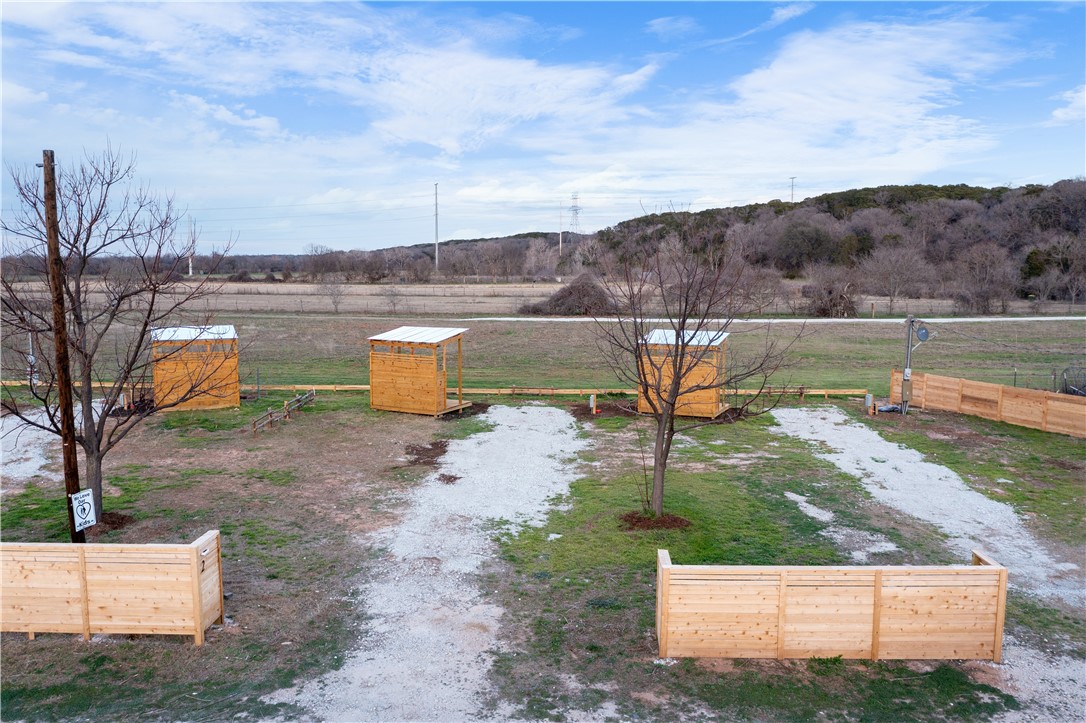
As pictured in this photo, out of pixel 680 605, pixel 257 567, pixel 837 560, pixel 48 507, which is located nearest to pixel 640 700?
pixel 680 605

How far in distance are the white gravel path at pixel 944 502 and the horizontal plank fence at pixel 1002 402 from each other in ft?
12.8

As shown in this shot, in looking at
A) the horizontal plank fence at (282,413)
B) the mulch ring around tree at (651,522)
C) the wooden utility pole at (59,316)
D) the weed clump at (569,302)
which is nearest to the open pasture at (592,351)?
the weed clump at (569,302)

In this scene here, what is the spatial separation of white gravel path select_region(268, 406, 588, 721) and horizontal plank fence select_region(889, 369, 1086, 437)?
12.2m

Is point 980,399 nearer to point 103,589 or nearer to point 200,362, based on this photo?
point 103,589

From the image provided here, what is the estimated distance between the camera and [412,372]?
74.7 ft

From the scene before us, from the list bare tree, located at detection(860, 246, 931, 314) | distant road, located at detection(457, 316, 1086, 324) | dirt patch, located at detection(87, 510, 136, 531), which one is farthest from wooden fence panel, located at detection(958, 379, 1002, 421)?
bare tree, located at detection(860, 246, 931, 314)

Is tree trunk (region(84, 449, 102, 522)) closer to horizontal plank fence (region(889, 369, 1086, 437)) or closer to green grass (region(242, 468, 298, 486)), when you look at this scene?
green grass (region(242, 468, 298, 486))

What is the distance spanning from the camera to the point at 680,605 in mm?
Answer: 8906

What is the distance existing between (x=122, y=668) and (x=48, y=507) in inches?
283

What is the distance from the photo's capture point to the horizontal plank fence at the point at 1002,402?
20.4m

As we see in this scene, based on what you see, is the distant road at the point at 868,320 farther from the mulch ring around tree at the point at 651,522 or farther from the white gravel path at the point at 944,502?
the mulch ring around tree at the point at 651,522

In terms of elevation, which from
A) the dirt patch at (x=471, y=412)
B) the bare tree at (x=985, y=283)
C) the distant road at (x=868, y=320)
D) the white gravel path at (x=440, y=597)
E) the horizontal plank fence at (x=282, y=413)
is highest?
the bare tree at (x=985, y=283)

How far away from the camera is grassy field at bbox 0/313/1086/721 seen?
816cm

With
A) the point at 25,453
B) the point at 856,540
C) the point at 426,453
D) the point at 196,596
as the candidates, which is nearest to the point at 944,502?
the point at 856,540
